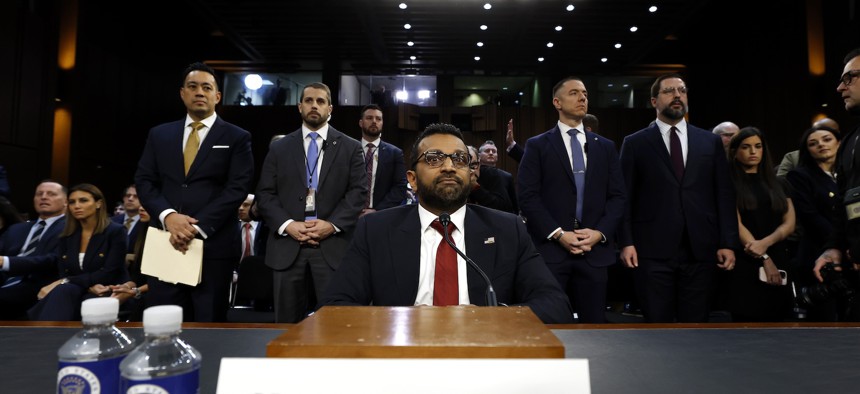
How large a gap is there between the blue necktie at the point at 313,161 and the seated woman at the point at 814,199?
106 inches

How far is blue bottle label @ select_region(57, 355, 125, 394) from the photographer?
0.60 metres

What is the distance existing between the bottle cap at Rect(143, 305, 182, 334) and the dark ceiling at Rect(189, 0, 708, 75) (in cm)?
872

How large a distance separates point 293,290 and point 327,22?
7870 millimetres

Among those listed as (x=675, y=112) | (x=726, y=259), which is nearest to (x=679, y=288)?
(x=726, y=259)

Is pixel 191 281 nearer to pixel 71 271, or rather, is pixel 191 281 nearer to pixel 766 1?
pixel 71 271

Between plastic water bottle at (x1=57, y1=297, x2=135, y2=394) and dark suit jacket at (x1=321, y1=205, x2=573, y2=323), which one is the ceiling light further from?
plastic water bottle at (x1=57, y1=297, x2=135, y2=394)

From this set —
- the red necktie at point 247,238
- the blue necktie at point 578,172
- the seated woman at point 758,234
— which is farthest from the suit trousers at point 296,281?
the red necktie at point 247,238

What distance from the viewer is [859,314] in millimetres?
2025

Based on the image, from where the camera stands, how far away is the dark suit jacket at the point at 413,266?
1488mm

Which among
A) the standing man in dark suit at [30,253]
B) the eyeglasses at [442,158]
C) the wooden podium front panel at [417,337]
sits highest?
the eyeglasses at [442,158]

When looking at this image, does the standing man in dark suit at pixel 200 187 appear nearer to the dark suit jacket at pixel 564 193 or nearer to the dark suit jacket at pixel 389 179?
the dark suit jacket at pixel 389 179

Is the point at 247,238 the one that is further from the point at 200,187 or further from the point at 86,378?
the point at 86,378

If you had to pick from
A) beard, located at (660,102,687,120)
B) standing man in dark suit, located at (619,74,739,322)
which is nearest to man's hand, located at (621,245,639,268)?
standing man in dark suit, located at (619,74,739,322)

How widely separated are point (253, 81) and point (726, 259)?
10.7 meters
